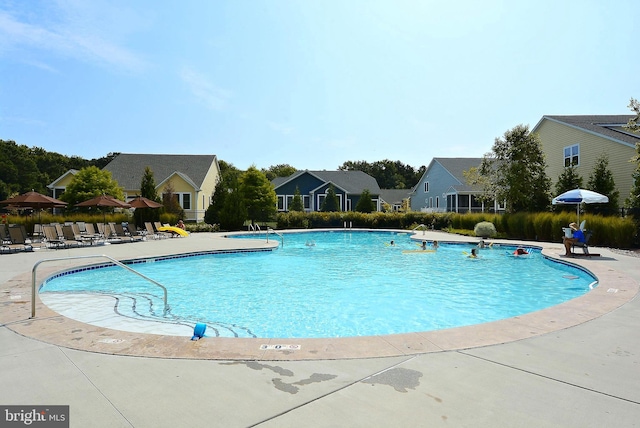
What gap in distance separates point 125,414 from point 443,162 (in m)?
40.3

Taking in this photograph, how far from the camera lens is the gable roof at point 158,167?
3851 centimetres

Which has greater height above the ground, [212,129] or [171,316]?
[212,129]

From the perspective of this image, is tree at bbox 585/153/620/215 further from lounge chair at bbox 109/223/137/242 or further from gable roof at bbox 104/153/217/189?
gable roof at bbox 104/153/217/189

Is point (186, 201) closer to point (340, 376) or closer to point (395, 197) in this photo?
point (395, 197)

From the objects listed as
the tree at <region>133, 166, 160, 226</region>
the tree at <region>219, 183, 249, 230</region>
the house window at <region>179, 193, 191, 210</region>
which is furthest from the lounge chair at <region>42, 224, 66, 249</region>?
the house window at <region>179, 193, 191, 210</region>

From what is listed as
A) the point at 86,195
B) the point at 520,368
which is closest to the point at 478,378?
the point at 520,368

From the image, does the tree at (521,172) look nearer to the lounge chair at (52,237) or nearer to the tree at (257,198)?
the tree at (257,198)

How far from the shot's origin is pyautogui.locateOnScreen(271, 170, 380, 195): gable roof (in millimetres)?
45750

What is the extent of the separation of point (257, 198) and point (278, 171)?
154 ft

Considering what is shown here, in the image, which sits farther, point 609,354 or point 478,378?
point 609,354

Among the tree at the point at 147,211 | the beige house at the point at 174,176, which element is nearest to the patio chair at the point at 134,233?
the tree at the point at 147,211

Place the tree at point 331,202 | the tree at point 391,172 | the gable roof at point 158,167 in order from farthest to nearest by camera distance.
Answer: the tree at point 391,172, the tree at point 331,202, the gable roof at point 158,167

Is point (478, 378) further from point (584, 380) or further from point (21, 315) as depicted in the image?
point (21, 315)

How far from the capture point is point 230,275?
1201cm
